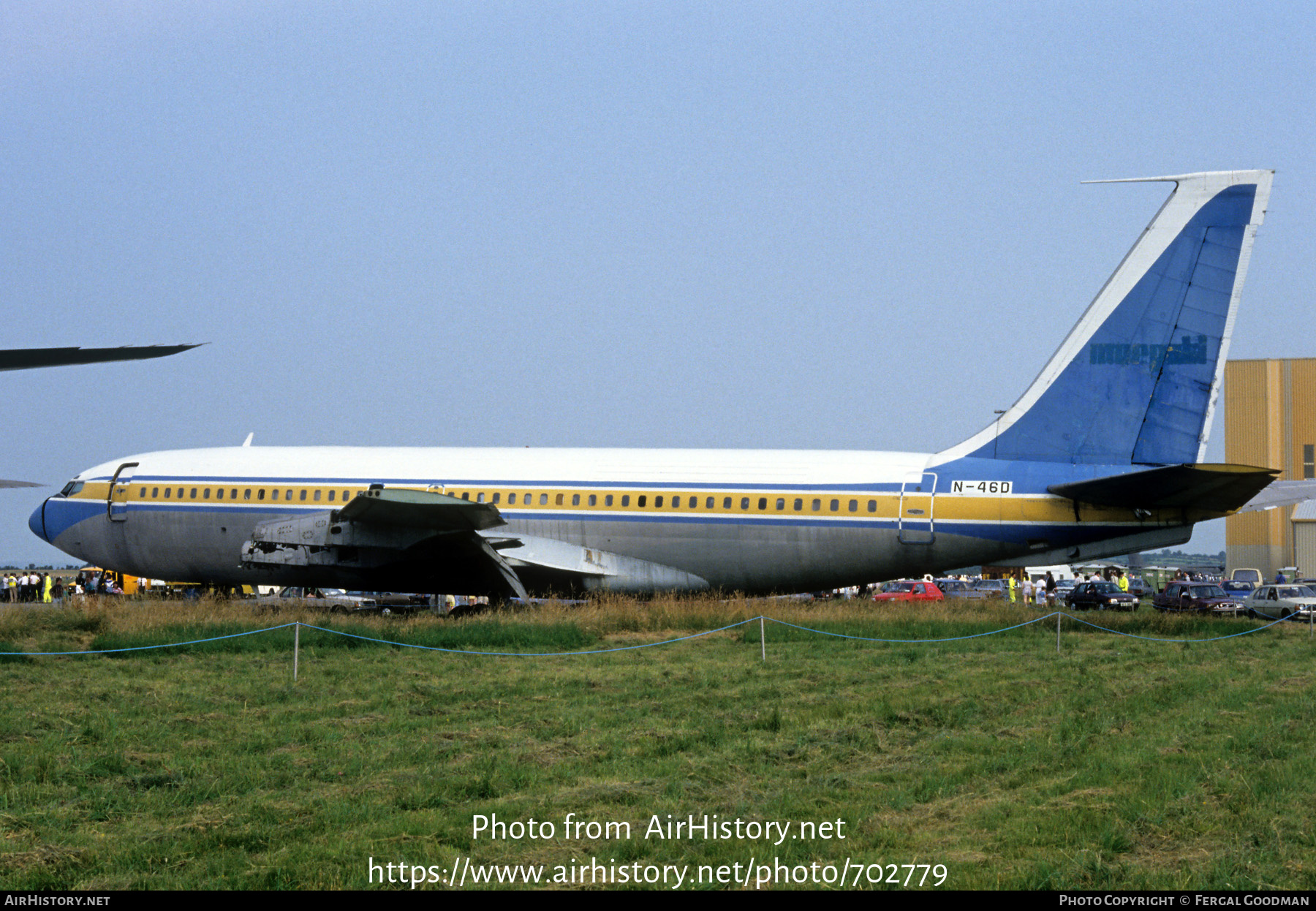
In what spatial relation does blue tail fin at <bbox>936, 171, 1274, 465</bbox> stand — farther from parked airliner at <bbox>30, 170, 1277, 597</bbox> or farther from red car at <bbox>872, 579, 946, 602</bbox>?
red car at <bbox>872, 579, 946, 602</bbox>

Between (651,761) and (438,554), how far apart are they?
A: 15.4 metres

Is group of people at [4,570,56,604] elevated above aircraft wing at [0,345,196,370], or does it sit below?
below

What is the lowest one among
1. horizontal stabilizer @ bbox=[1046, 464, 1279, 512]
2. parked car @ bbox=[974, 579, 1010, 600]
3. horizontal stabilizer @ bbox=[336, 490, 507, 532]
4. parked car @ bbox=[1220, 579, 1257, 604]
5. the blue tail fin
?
parked car @ bbox=[974, 579, 1010, 600]

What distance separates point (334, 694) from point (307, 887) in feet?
24.9

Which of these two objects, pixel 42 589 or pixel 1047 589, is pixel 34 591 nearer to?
pixel 42 589

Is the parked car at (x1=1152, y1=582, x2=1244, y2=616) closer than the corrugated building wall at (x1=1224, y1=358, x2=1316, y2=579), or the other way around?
the parked car at (x1=1152, y1=582, x2=1244, y2=616)

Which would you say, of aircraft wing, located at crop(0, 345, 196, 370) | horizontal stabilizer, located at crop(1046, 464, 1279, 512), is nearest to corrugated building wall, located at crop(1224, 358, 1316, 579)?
horizontal stabilizer, located at crop(1046, 464, 1279, 512)

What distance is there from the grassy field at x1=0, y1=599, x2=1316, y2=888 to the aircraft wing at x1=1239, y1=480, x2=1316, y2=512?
551cm

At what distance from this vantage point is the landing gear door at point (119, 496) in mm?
27875

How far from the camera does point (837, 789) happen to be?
9.01 meters

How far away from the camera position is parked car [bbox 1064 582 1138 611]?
3572 cm

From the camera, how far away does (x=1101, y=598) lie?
36.9 metres

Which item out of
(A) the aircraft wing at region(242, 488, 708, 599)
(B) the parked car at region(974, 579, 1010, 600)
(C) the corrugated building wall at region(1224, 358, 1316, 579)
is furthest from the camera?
(C) the corrugated building wall at region(1224, 358, 1316, 579)
